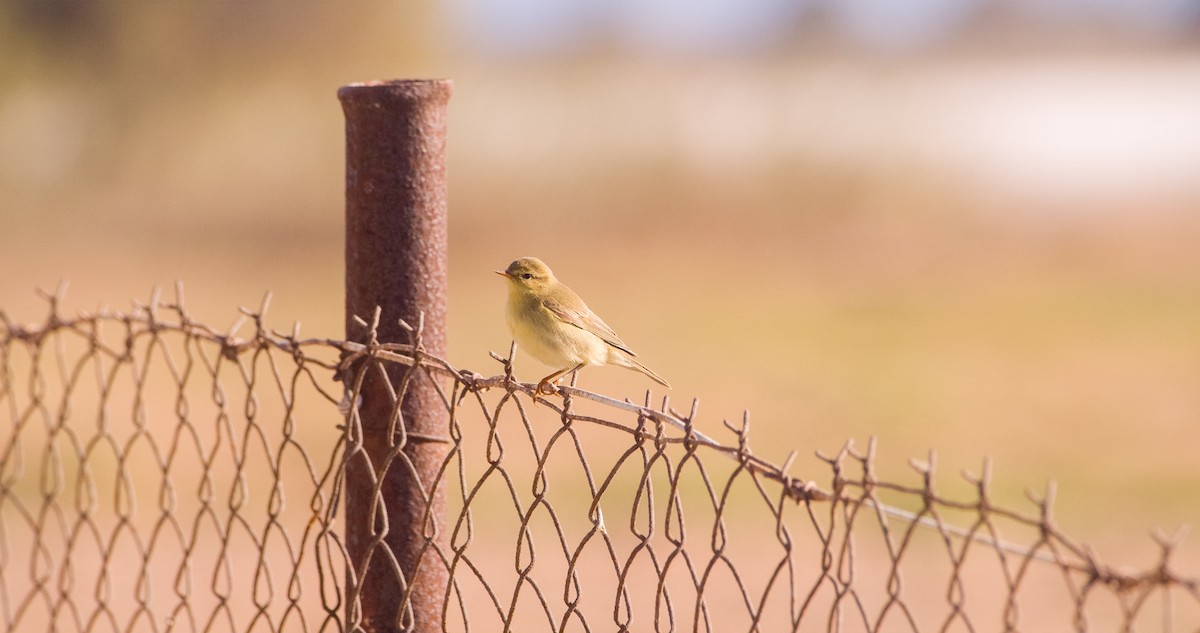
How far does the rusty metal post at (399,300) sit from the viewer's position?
8.20ft

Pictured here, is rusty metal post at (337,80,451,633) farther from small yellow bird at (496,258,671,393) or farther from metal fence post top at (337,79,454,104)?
small yellow bird at (496,258,671,393)

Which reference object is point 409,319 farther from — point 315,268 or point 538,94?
point 538,94

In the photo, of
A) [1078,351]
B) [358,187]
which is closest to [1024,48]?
[1078,351]

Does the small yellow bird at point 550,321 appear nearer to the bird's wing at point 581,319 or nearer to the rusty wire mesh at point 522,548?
the bird's wing at point 581,319

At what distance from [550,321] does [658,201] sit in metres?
21.5

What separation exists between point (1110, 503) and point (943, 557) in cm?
217

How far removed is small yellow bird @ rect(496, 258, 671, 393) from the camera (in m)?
4.02

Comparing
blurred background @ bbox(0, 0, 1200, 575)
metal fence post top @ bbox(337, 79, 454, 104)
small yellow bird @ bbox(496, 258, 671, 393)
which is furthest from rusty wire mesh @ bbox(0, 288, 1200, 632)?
blurred background @ bbox(0, 0, 1200, 575)

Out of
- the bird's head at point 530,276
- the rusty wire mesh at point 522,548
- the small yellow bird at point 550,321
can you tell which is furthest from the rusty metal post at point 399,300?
the bird's head at point 530,276

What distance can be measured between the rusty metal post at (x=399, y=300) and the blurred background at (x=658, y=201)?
1049 centimetres

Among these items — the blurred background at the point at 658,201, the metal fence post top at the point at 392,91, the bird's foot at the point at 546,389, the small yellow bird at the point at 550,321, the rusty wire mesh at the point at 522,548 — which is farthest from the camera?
the blurred background at the point at 658,201

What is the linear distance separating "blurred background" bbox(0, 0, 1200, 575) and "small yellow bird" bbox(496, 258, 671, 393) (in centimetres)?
894

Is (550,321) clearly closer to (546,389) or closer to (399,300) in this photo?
(546,389)

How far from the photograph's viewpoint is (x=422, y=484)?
2525mm
